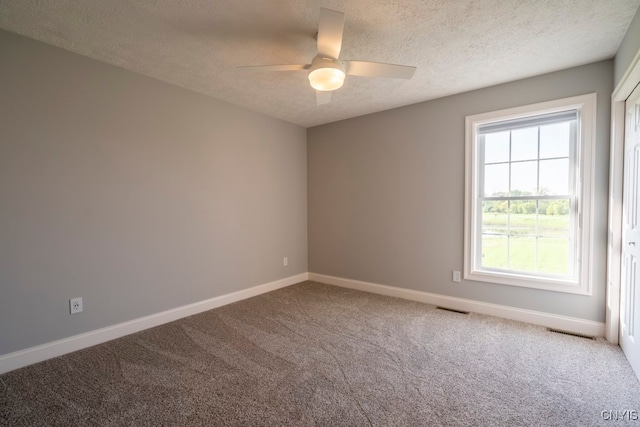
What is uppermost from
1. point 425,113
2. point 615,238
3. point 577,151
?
point 425,113

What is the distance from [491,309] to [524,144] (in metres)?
1.78

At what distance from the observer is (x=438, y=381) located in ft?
6.52

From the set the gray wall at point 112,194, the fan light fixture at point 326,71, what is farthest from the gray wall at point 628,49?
the gray wall at point 112,194

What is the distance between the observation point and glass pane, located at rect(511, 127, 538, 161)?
300cm

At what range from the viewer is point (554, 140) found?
2.90 metres

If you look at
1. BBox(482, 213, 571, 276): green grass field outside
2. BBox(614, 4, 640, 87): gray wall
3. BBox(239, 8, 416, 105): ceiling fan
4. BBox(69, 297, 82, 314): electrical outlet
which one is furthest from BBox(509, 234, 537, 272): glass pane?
BBox(69, 297, 82, 314): electrical outlet

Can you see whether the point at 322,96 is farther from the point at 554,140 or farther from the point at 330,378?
the point at 554,140

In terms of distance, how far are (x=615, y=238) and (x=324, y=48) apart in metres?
2.78

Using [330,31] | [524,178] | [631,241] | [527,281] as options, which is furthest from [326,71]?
[527,281]

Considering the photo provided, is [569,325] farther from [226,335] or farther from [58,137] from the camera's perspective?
[58,137]

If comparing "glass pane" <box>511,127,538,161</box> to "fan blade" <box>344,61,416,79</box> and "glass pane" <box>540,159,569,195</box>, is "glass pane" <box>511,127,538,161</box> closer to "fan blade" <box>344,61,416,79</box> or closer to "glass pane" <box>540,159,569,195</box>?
"glass pane" <box>540,159,569,195</box>

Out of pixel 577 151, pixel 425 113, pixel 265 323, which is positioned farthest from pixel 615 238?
pixel 265 323

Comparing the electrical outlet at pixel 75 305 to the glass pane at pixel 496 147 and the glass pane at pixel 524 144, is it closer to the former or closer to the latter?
the glass pane at pixel 496 147

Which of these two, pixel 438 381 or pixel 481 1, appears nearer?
pixel 481 1
